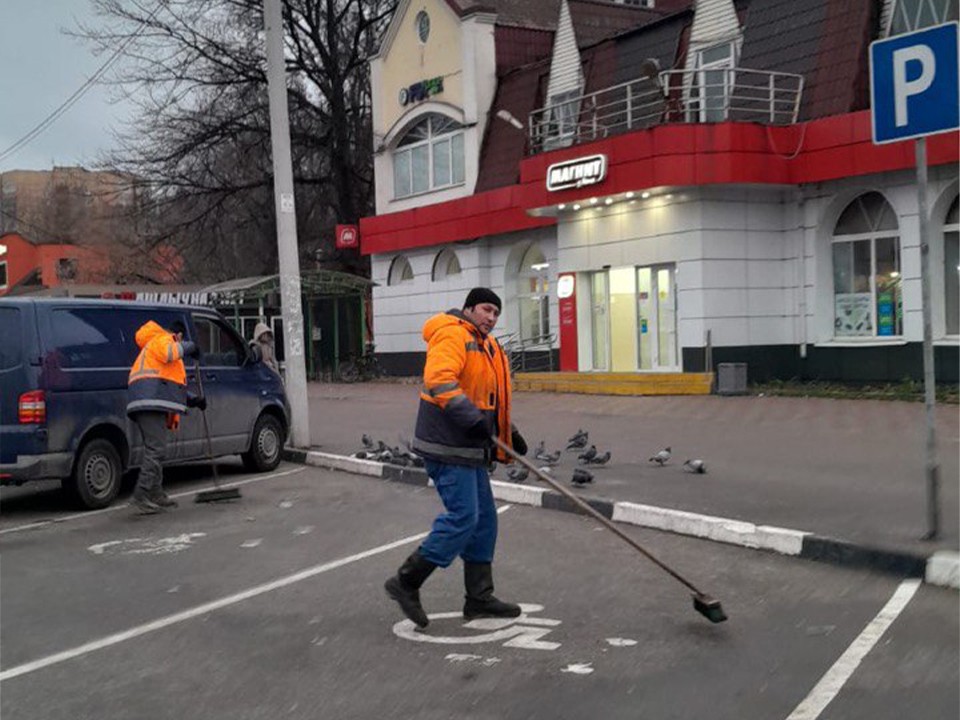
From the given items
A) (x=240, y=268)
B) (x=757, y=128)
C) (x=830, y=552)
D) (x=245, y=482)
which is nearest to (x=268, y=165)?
(x=240, y=268)

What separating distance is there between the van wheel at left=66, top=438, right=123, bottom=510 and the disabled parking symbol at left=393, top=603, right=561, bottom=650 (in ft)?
16.6

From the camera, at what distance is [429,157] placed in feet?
93.9

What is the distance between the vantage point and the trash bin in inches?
750

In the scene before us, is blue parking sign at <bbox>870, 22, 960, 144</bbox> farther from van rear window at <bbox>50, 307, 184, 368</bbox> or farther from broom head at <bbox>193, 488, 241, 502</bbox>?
van rear window at <bbox>50, 307, 184, 368</bbox>

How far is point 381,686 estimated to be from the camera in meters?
4.86

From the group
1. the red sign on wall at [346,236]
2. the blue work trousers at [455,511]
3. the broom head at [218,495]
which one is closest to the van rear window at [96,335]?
the broom head at [218,495]

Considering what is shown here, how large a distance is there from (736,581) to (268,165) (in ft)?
95.4

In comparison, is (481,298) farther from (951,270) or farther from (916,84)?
(951,270)

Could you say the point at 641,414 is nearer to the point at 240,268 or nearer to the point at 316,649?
the point at 316,649

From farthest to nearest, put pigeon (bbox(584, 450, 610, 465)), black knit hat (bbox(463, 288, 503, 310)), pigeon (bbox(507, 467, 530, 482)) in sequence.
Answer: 1. pigeon (bbox(584, 450, 610, 465))
2. pigeon (bbox(507, 467, 530, 482))
3. black knit hat (bbox(463, 288, 503, 310))

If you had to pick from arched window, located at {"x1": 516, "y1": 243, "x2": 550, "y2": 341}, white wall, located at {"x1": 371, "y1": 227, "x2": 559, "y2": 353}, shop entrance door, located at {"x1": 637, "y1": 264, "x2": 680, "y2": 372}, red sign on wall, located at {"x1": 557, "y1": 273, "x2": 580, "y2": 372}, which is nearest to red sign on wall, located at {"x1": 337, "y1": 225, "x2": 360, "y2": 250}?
white wall, located at {"x1": 371, "y1": 227, "x2": 559, "y2": 353}

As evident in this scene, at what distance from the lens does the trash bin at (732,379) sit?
19062 millimetres

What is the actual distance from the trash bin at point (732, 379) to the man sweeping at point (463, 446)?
13664 millimetres

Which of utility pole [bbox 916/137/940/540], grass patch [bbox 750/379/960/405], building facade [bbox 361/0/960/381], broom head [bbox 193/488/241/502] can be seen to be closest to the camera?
utility pole [bbox 916/137/940/540]
